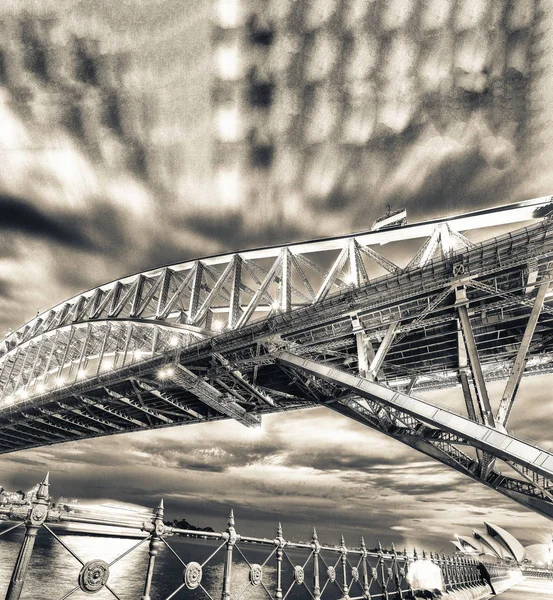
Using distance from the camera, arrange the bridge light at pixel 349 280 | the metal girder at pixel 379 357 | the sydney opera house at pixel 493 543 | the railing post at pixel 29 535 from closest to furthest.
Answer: the railing post at pixel 29 535, the metal girder at pixel 379 357, the bridge light at pixel 349 280, the sydney opera house at pixel 493 543

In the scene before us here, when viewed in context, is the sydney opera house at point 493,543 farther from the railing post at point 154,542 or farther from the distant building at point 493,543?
the railing post at point 154,542

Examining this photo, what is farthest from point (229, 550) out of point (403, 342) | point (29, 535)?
point (403, 342)

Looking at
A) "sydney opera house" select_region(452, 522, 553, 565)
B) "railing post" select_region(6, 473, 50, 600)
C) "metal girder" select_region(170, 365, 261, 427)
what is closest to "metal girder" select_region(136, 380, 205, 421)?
"metal girder" select_region(170, 365, 261, 427)

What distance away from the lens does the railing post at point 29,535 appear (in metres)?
3.75

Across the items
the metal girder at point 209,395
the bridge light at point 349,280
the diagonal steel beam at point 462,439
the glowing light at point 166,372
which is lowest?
the diagonal steel beam at point 462,439

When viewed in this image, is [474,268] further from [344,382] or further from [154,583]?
[154,583]

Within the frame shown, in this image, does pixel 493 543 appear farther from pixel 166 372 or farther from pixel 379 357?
pixel 379 357

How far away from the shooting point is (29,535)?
3.85 m

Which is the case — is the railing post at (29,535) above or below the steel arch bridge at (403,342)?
below

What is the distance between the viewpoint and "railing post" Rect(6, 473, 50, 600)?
3.75m

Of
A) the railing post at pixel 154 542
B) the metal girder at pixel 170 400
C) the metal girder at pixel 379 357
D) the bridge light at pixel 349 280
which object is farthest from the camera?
the metal girder at pixel 170 400

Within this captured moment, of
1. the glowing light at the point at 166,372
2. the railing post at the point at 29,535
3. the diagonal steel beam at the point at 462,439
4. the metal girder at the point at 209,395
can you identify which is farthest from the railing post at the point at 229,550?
the glowing light at the point at 166,372

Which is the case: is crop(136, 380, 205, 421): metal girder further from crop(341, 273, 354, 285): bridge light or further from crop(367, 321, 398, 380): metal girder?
crop(367, 321, 398, 380): metal girder

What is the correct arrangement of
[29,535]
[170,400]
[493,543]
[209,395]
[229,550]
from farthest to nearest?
[493,543]
[170,400]
[209,395]
[229,550]
[29,535]
